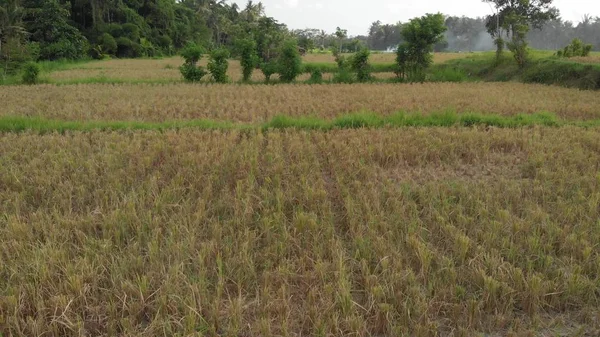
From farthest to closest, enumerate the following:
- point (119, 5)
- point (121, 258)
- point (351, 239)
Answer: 1. point (119, 5)
2. point (351, 239)
3. point (121, 258)

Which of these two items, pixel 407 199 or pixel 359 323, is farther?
pixel 407 199

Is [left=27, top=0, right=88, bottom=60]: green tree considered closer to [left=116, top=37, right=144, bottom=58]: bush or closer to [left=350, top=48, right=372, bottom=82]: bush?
[left=116, top=37, right=144, bottom=58]: bush

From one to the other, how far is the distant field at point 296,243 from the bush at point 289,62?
1186 cm

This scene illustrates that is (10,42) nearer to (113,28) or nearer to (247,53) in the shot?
(247,53)

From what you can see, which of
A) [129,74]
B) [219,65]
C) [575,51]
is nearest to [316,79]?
A: [219,65]

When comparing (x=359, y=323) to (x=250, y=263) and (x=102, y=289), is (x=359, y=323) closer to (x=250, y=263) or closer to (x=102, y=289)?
(x=250, y=263)

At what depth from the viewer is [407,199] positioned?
158 inches

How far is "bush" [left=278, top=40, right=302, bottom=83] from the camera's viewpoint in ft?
53.9

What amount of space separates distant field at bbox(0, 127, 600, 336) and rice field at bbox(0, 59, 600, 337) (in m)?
0.02

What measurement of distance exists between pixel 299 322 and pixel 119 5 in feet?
128

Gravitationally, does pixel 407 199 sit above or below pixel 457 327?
above

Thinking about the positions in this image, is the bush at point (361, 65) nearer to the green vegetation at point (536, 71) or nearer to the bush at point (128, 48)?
the green vegetation at point (536, 71)

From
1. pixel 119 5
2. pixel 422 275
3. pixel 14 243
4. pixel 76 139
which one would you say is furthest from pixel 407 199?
pixel 119 5

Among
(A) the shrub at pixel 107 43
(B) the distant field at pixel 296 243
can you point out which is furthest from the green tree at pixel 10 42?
(B) the distant field at pixel 296 243
